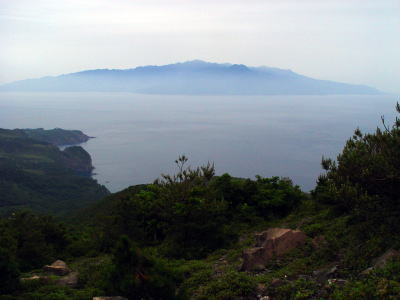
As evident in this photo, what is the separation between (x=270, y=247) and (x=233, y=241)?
352cm

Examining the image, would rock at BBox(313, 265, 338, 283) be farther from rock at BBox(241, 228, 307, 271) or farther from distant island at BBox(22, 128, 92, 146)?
distant island at BBox(22, 128, 92, 146)

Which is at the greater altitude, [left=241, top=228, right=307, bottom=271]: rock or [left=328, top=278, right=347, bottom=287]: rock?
[left=328, top=278, right=347, bottom=287]: rock

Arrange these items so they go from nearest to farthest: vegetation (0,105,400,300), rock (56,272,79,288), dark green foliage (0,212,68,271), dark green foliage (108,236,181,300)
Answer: dark green foliage (108,236,181,300)
vegetation (0,105,400,300)
rock (56,272,79,288)
dark green foliage (0,212,68,271)

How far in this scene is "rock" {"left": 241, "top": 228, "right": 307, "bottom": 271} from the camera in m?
8.86

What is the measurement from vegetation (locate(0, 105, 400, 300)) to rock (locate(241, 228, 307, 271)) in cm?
21

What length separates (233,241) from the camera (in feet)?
41.5

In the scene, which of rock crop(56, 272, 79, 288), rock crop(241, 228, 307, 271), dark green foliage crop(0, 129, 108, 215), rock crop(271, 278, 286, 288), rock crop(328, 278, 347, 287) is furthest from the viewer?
dark green foliage crop(0, 129, 108, 215)

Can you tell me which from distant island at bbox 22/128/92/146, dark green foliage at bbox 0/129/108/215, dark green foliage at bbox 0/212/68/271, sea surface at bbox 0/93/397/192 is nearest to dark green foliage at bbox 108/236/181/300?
dark green foliage at bbox 0/212/68/271

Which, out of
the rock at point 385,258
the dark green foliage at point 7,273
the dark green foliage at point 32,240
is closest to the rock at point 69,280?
the dark green foliage at point 7,273

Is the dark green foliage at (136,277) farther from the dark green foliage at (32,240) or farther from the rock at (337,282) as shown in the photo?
the dark green foliage at (32,240)

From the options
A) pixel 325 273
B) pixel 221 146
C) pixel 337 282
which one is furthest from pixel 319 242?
pixel 221 146

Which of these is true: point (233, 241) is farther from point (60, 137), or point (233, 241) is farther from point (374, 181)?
point (60, 137)

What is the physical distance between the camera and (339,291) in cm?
630

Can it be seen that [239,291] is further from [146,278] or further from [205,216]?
[205,216]
